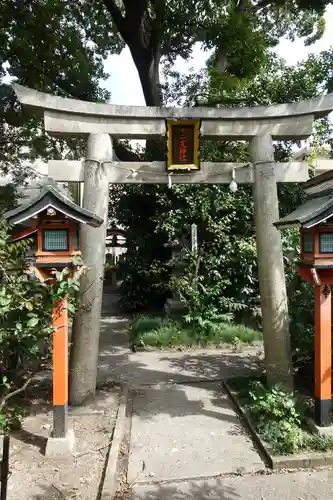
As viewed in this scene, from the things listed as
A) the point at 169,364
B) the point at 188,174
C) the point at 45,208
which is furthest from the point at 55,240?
the point at 169,364

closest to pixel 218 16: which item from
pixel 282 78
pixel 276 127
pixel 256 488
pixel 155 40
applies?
pixel 155 40

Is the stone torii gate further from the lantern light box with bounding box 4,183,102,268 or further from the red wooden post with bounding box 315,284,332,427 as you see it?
the lantern light box with bounding box 4,183,102,268

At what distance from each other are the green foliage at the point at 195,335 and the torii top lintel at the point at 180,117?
17.7 ft

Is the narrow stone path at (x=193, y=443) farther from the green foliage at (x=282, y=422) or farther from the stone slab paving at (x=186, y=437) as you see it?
the green foliage at (x=282, y=422)

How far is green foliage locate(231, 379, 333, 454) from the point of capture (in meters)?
4.48

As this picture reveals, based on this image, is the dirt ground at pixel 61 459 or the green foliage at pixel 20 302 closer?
the dirt ground at pixel 61 459

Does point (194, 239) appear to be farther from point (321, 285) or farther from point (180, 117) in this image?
point (321, 285)

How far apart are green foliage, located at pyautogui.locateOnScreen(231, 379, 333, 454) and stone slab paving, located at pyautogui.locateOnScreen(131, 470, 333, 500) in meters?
0.33

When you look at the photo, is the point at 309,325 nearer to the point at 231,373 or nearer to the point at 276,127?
the point at 231,373

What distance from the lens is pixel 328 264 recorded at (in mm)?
4656

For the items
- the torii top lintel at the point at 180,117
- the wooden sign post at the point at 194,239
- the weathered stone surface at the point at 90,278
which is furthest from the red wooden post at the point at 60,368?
the wooden sign post at the point at 194,239

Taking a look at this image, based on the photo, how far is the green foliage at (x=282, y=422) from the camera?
4.48 meters

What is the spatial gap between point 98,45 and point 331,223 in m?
10.7

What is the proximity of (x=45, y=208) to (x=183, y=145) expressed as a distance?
251 cm
